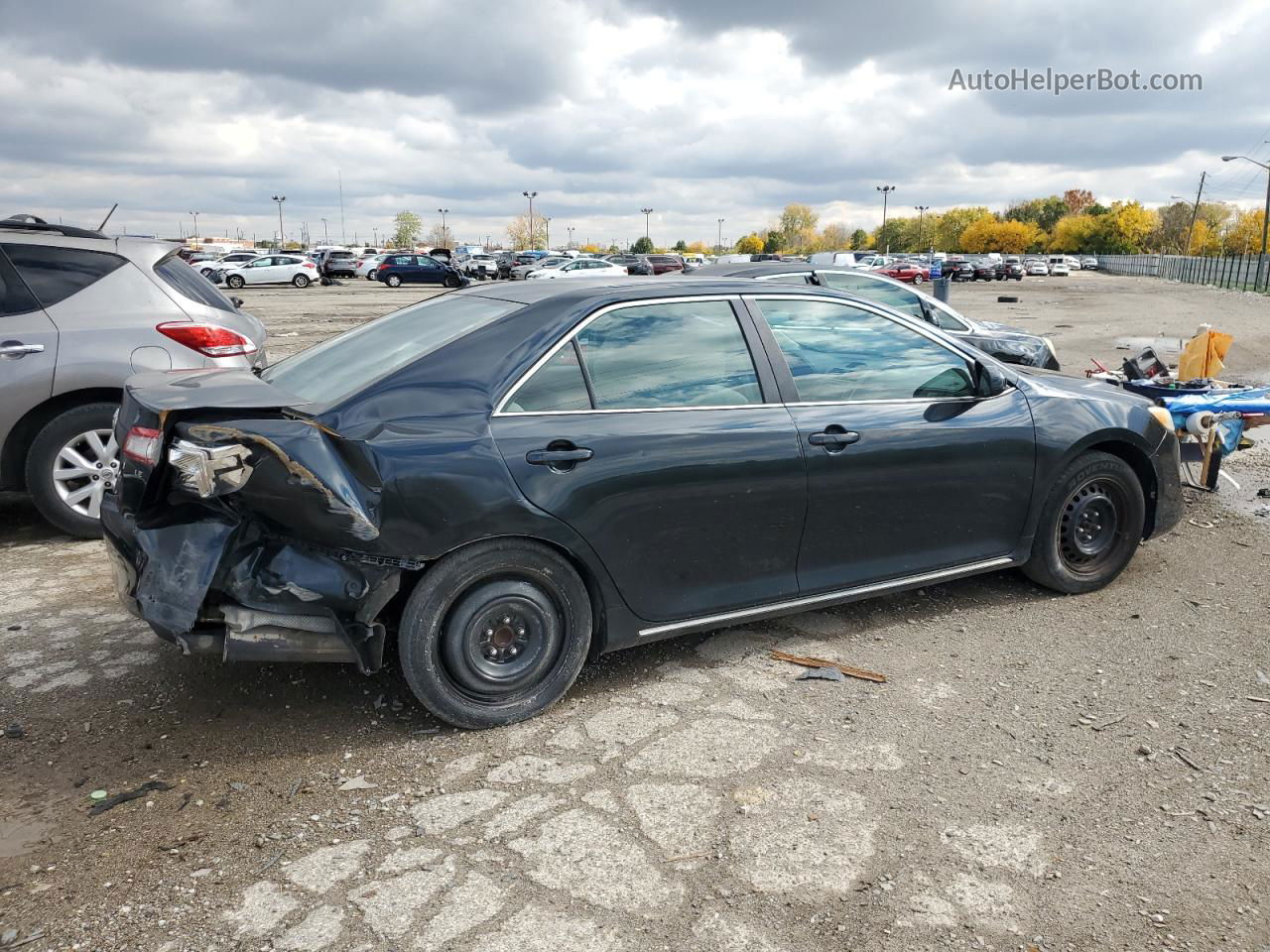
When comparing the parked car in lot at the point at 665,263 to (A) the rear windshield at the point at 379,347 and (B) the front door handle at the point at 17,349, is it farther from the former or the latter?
(A) the rear windshield at the point at 379,347

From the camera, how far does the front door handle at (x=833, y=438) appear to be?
4055mm

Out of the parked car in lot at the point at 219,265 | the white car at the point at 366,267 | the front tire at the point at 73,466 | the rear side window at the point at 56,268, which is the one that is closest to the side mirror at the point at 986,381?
the front tire at the point at 73,466

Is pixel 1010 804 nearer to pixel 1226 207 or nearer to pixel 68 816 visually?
pixel 68 816

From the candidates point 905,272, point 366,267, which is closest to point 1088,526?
point 905,272

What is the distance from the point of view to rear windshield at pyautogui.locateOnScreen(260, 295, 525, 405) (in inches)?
147

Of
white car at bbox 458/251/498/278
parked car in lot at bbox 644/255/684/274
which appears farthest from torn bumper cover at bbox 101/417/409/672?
white car at bbox 458/251/498/278

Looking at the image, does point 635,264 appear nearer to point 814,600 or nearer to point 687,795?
point 814,600

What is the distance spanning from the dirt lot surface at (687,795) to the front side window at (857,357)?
3.65 ft

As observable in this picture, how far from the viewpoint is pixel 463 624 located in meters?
3.49

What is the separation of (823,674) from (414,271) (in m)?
48.5

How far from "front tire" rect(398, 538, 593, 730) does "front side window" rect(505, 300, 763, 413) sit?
1.96ft

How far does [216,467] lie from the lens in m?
3.20

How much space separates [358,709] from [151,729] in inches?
28.7

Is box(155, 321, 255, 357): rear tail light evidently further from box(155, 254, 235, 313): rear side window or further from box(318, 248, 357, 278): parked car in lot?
box(318, 248, 357, 278): parked car in lot
